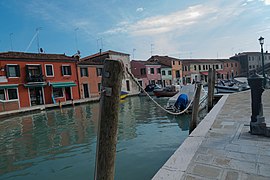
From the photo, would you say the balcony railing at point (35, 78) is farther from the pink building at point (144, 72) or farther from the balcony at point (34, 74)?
the pink building at point (144, 72)

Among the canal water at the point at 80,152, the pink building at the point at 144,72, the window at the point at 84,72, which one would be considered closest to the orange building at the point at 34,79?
the window at the point at 84,72

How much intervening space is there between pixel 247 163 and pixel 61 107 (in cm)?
1938

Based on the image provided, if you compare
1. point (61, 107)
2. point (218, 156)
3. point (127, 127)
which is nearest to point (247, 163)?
point (218, 156)

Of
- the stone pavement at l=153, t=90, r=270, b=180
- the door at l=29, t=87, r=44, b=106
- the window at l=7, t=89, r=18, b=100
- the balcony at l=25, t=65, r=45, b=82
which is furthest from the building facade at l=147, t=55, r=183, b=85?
the stone pavement at l=153, t=90, r=270, b=180

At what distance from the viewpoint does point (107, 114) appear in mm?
1764

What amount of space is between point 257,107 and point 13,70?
22616 mm

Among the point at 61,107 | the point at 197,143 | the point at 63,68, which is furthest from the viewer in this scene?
the point at 63,68

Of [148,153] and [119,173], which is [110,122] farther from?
[148,153]

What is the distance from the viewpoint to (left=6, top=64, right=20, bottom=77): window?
19.5m

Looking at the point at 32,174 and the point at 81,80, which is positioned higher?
the point at 81,80

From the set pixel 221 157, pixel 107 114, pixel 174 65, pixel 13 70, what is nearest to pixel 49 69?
pixel 13 70

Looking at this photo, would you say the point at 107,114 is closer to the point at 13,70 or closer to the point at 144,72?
the point at 13,70

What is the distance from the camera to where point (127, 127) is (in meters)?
9.10

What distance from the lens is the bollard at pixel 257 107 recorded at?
141 inches
